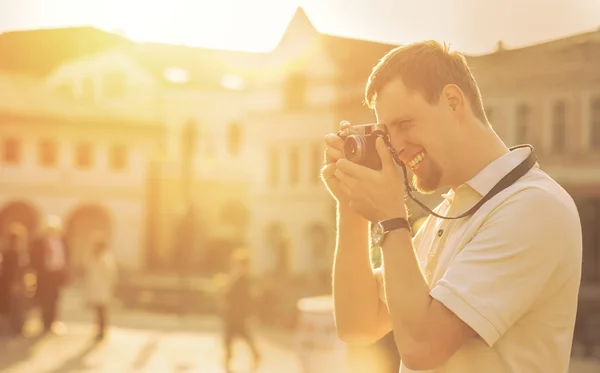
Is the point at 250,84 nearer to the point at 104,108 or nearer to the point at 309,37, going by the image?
the point at 309,37

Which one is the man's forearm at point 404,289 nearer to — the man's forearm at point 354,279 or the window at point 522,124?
the man's forearm at point 354,279

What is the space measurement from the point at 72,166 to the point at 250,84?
8928 millimetres

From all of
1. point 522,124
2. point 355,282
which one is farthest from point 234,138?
point 355,282

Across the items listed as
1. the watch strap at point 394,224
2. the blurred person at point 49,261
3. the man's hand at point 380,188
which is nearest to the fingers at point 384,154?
the man's hand at point 380,188

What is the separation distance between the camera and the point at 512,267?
2.07 metres

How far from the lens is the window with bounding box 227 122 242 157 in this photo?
154ft

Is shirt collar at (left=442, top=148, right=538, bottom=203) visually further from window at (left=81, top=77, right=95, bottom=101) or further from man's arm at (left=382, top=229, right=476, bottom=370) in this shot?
window at (left=81, top=77, right=95, bottom=101)

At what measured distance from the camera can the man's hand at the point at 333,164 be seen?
240 centimetres

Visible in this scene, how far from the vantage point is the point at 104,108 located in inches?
1719

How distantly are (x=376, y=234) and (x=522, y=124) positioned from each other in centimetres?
2439

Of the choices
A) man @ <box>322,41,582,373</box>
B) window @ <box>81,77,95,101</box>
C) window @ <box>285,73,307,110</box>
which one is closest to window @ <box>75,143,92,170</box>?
window @ <box>81,77,95,101</box>

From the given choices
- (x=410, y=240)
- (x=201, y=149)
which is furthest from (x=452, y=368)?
(x=201, y=149)

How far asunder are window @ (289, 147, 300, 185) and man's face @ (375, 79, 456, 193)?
3471 cm

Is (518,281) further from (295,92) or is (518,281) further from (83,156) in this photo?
(83,156)
